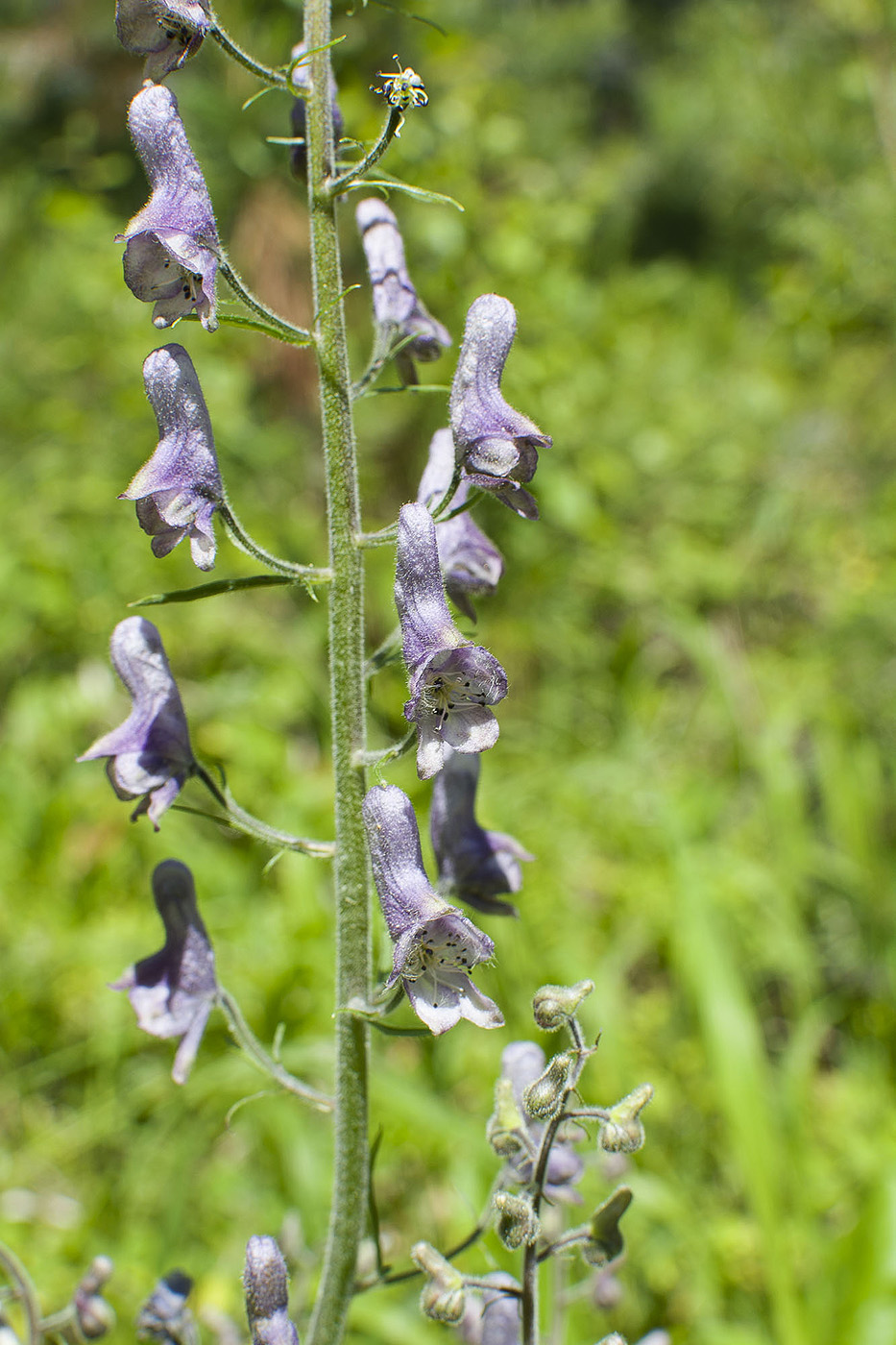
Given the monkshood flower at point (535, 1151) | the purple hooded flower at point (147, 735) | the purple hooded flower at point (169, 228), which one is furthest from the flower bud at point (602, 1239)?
the purple hooded flower at point (169, 228)

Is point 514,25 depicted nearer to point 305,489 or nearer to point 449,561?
point 305,489

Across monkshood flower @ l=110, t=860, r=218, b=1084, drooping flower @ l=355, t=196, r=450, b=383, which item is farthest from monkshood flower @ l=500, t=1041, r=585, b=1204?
drooping flower @ l=355, t=196, r=450, b=383

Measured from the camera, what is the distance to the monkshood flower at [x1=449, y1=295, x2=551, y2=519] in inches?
43.6

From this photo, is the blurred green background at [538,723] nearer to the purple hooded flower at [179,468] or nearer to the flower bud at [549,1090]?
the flower bud at [549,1090]

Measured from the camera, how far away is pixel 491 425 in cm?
111

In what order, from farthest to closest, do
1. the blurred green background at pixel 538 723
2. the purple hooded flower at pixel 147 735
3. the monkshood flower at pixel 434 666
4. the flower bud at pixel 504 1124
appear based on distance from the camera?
the blurred green background at pixel 538 723
the purple hooded flower at pixel 147 735
the flower bud at pixel 504 1124
the monkshood flower at pixel 434 666

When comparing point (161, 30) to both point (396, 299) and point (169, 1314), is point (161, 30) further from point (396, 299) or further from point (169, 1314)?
point (169, 1314)

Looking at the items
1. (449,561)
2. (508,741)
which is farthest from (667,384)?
(449,561)

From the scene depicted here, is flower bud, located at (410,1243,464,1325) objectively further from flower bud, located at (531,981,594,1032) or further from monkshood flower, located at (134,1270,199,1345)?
monkshood flower, located at (134,1270,199,1345)

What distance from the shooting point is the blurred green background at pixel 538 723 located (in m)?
2.43

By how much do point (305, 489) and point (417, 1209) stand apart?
143 inches

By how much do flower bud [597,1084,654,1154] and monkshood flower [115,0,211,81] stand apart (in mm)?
1158

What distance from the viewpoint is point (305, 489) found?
5355 millimetres

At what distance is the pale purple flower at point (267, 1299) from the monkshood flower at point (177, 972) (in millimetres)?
265
